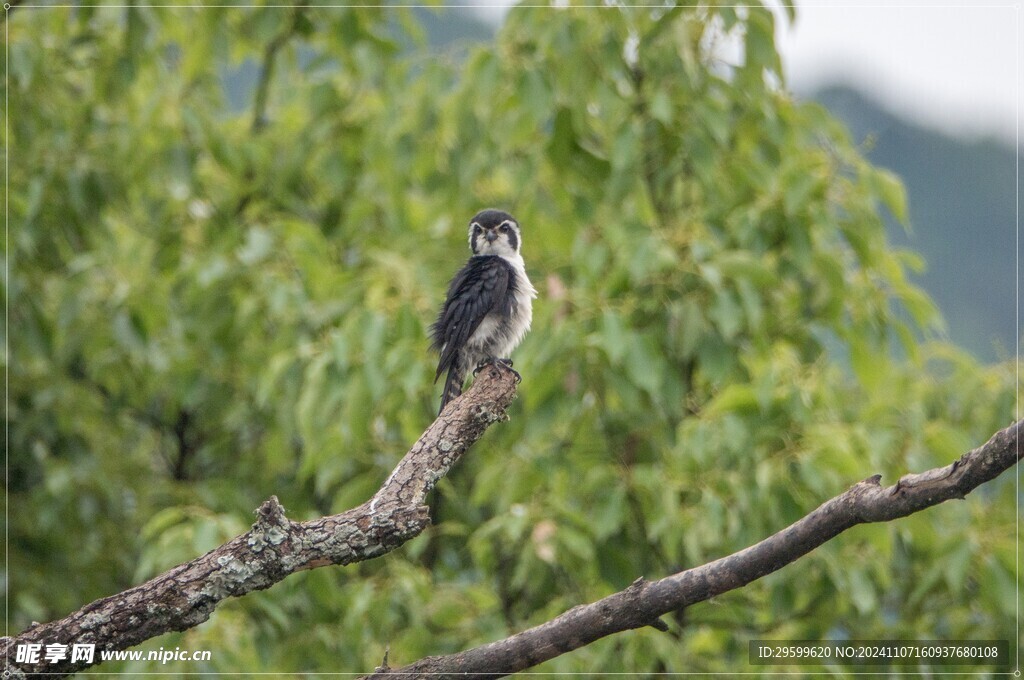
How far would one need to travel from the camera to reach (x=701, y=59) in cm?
571

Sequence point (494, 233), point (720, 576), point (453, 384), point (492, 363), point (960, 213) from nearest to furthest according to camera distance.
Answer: point (720, 576), point (492, 363), point (453, 384), point (494, 233), point (960, 213)

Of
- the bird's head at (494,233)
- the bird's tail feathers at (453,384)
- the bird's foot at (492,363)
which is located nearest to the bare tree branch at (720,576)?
the bird's foot at (492,363)

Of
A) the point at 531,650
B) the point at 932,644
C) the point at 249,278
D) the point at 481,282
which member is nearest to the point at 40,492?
the point at 249,278

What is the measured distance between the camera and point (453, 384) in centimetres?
467

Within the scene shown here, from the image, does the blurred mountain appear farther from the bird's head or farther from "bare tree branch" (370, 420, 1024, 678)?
"bare tree branch" (370, 420, 1024, 678)

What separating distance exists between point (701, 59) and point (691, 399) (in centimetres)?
189

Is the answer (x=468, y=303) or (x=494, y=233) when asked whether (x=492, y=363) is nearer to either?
(x=468, y=303)

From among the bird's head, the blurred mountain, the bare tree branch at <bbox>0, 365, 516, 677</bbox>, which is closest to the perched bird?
the bird's head

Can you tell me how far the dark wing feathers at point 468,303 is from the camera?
4.60 meters

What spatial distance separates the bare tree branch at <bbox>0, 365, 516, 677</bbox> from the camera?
2570mm

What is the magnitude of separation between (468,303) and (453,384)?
377 mm

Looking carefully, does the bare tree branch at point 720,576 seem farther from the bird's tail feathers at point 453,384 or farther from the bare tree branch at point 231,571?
the bird's tail feathers at point 453,384

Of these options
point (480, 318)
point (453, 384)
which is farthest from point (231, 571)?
point (480, 318)

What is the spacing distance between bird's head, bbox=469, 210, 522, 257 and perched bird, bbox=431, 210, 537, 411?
0.12 meters
